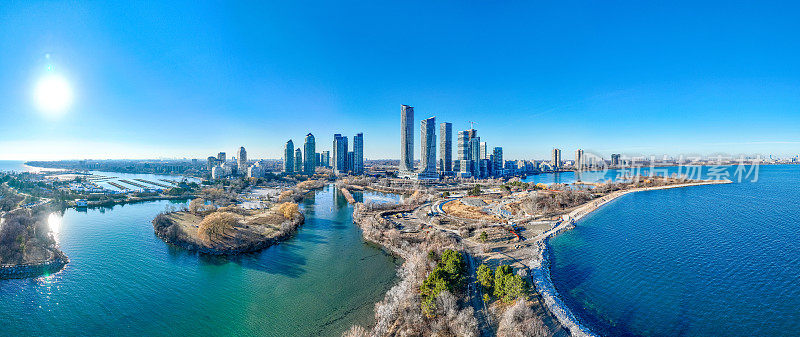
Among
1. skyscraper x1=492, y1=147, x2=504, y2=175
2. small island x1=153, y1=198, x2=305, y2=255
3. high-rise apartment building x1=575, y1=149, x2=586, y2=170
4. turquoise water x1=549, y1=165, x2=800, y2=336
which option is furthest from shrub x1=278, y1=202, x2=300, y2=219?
high-rise apartment building x1=575, y1=149, x2=586, y2=170

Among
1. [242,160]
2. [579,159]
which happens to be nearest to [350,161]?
[242,160]

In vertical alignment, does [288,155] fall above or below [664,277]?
above

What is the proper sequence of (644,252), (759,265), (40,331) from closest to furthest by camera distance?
(40,331) < (759,265) < (644,252)

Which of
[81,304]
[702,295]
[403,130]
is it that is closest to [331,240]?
[81,304]

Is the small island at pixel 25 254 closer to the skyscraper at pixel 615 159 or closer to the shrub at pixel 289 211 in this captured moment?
the shrub at pixel 289 211

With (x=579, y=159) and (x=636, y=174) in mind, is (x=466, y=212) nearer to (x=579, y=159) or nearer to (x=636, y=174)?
(x=636, y=174)

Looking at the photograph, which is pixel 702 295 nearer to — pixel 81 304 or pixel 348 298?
pixel 348 298

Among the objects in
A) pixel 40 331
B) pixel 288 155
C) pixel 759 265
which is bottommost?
pixel 40 331
